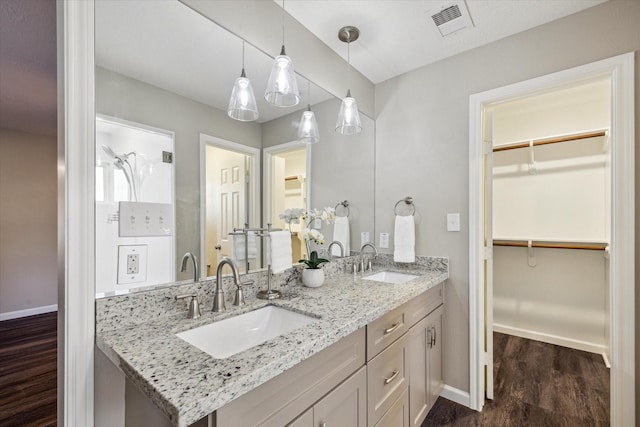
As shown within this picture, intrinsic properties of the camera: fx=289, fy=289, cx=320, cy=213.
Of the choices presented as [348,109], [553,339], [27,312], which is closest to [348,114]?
[348,109]

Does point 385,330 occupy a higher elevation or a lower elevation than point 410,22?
lower

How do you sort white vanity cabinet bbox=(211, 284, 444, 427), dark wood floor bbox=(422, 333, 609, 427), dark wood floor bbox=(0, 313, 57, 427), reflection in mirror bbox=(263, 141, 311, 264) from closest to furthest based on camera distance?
1. white vanity cabinet bbox=(211, 284, 444, 427)
2. reflection in mirror bbox=(263, 141, 311, 264)
3. dark wood floor bbox=(422, 333, 609, 427)
4. dark wood floor bbox=(0, 313, 57, 427)

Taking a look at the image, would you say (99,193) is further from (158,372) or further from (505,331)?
(505,331)

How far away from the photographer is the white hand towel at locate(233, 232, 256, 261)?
1.47 m

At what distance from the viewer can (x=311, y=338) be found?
0.92m

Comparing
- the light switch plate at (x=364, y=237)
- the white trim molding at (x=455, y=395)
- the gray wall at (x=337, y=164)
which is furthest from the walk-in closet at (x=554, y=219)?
the light switch plate at (x=364, y=237)

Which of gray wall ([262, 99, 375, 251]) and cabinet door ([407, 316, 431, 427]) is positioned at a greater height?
gray wall ([262, 99, 375, 251])

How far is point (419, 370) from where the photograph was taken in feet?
5.43

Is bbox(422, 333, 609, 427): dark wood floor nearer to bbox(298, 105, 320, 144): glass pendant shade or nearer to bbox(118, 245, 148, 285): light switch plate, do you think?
bbox(118, 245, 148, 285): light switch plate

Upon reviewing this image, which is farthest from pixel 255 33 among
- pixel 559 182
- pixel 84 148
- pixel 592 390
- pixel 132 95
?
pixel 592 390

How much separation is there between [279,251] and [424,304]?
0.94m

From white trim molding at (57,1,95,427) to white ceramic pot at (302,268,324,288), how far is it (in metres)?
0.97

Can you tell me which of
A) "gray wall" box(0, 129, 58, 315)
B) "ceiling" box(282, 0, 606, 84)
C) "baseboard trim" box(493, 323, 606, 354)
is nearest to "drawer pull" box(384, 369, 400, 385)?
"ceiling" box(282, 0, 606, 84)

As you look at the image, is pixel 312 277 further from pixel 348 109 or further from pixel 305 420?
pixel 348 109
